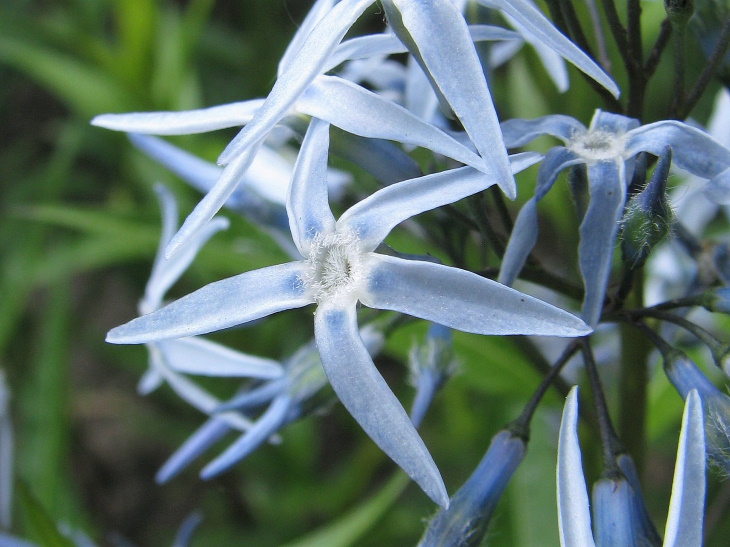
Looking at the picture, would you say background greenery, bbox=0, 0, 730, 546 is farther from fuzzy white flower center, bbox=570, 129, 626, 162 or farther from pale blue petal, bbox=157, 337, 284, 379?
fuzzy white flower center, bbox=570, 129, 626, 162

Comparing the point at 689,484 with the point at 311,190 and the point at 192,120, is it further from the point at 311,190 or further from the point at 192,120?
the point at 192,120

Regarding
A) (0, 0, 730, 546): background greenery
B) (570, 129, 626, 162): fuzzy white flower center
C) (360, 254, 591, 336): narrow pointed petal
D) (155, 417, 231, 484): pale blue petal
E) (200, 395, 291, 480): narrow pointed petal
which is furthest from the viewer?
(0, 0, 730, 546): background greenery

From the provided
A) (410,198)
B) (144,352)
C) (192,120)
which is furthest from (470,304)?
(144,352)

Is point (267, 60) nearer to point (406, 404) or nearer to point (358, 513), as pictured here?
point (406, 404)

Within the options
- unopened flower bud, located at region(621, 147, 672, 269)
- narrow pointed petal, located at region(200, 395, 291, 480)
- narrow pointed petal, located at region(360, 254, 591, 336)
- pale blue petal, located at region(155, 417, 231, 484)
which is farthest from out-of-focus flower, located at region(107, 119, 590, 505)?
pale blue petal, located at region(155, 417, 231, 484)

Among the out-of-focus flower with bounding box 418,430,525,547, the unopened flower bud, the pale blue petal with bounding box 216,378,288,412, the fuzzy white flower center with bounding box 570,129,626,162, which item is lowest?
the out-of-focus flower with bounding box 418,430,525,547

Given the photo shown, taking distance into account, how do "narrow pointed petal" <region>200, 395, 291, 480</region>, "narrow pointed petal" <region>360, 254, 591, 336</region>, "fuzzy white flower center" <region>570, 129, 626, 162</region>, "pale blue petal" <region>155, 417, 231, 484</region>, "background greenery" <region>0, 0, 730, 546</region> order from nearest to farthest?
"narrow pointed petal" <region>360, 254, 591, 336</region> < "fuzzy white flower center" <region>570, 129, 626, 162</region> < "narrow pointed petal" <region>200, 395, 291, 480</region> < "pale blue petal" <region>155, 417, 231, 484</region> < "background greenery" <region>0, 0, 730, 546</region>

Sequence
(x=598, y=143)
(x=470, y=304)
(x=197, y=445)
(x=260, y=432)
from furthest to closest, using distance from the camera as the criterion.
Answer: (x=197, y=445) < (x=260, y=432) < (x=598, y=143) < (x=470, y=304)
